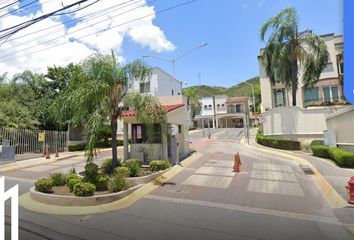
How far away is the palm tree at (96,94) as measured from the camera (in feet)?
36.4

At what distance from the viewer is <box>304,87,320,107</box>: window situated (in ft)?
113

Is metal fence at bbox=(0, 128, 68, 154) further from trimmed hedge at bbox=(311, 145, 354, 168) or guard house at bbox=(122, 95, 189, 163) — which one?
trimmed hedge at bbox=(311, 145, 354, 168)

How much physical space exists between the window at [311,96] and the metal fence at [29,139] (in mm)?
28178

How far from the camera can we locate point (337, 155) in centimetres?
1495

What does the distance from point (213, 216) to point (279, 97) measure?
31.1m

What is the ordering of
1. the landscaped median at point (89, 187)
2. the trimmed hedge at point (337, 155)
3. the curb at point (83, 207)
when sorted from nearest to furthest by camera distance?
1. the curb at point (83, 207)
2. the landscaped median at point (89, 187)
3. the trimmed hedge at point (337, 155)

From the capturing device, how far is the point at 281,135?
24875mm

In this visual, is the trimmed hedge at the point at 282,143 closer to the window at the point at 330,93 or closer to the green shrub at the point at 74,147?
the window at the point at 330,93

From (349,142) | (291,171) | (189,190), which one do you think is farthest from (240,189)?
(349,142)

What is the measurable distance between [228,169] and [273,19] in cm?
1611

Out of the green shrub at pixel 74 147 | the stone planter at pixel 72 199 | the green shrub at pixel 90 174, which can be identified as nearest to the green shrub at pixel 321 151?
the stone planter at pixel 72 199

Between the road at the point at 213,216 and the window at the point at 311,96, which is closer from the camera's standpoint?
the road at the point at 213,216

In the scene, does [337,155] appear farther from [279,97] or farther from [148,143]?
[279,97]

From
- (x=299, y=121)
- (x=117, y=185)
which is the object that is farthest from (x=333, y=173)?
(x=299, y=121)
